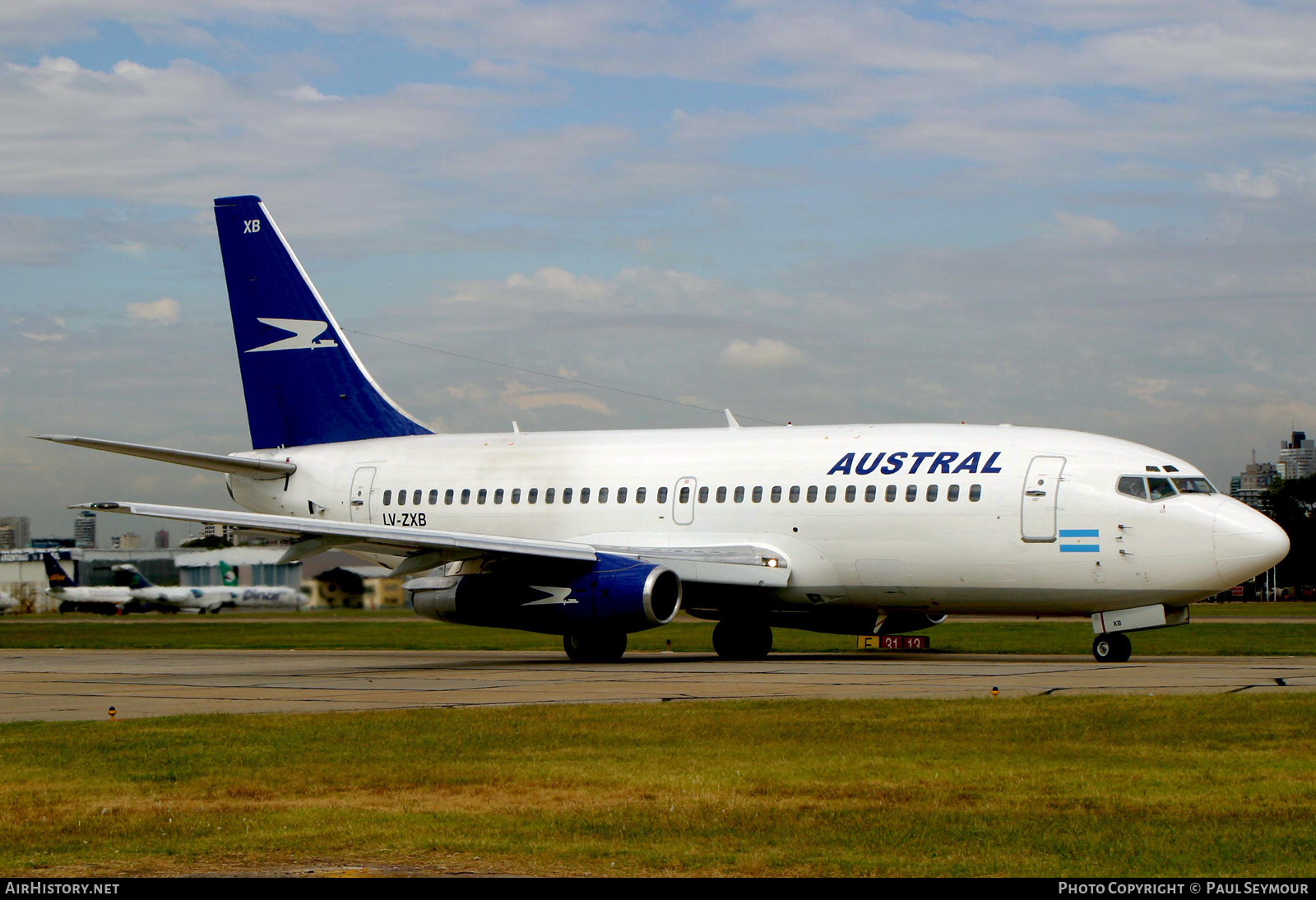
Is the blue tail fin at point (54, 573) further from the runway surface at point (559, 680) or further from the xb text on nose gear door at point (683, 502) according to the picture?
the xb text on nose gear door at point (683, 502)

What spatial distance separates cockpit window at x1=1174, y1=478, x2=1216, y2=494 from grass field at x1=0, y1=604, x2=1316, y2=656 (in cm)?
560

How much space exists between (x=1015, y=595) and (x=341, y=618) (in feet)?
144

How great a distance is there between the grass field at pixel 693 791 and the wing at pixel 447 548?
30.0 feet

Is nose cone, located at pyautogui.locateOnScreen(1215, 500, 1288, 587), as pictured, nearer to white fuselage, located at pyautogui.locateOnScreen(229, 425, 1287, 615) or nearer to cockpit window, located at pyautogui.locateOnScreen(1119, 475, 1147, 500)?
white fuselage, located at pyautogui.locateOnScreen(229, 425, 1287, 615)

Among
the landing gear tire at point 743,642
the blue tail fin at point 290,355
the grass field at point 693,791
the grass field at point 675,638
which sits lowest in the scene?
the grass field at point 675,638

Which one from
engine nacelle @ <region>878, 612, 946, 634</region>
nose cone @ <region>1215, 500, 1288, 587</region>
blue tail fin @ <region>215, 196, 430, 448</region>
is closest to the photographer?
nose cone @ <region>1215, 500, 1288, 587</region>

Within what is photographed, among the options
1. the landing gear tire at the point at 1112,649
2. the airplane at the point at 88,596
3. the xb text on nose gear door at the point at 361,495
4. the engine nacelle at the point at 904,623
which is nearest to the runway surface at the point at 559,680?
the landing gear tire at the point at 1112,649

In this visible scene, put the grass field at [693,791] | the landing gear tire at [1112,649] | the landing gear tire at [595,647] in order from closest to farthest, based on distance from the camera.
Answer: the grass field at [693,791], the landing gear tire at [1112,649], the landing gear tire at [595,647]

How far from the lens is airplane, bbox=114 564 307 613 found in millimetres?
89750

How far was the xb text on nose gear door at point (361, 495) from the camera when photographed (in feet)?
109

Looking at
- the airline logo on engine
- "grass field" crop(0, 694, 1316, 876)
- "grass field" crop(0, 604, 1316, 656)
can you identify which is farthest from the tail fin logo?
"grass field" crop(0, 694, 1316, 876)

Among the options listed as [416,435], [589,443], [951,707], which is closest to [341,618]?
[416,435]

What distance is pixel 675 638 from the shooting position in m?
39.2

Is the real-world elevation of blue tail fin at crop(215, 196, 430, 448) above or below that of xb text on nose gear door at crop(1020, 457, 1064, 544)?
above
